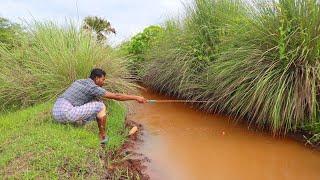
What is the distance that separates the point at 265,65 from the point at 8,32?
7390 millimetres

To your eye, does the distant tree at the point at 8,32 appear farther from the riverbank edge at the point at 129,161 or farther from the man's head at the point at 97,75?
the riverbank edge at the point at 129,161

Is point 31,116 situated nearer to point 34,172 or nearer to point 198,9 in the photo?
point 34,172

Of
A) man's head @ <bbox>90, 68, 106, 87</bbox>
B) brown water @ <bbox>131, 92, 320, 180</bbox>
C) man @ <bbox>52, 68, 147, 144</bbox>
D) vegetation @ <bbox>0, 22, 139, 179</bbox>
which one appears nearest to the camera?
vegetation @ <bbox>0, 22, 139, 179</bbox>

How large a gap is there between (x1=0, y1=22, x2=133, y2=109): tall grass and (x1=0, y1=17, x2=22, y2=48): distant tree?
0.62m

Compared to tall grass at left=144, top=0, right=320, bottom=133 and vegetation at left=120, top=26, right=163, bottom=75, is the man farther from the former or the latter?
vegetation at left=120, top=26, right=163, bottom=75

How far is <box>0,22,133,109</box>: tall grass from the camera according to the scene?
869cm

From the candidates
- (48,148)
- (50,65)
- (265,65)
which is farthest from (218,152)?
(50,65)

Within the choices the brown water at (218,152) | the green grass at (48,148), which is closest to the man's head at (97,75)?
the green grass at (48,148)

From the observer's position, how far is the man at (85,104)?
672 centimetres

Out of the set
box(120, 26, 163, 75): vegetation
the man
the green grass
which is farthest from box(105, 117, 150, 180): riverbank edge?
box(120, 26, 163, 75): vegetation

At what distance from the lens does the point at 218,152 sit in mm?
7027

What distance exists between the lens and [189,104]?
10625 millimetres

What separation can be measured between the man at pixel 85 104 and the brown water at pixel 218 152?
77cm

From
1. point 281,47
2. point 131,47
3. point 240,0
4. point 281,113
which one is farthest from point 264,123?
point 131,47
